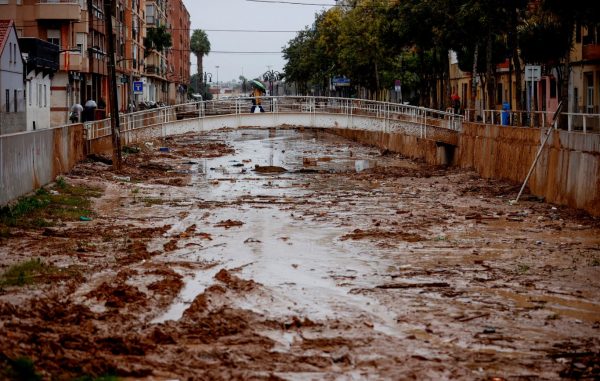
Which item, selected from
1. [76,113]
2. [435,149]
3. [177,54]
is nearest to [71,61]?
[76,113]

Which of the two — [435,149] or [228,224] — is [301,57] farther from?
[228,224]

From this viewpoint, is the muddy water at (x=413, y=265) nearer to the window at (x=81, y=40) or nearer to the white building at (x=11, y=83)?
the white building at (x=11, y=83)

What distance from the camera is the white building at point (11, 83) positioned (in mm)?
50750

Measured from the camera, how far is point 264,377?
449 inches

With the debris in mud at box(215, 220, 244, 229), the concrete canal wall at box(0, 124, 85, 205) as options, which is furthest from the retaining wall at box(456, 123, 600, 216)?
the concrete canal wall at box(0, 124, 85, 205)

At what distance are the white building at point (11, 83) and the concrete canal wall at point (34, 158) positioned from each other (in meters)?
12.0

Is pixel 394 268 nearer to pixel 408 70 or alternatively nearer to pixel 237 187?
pixel 237 187

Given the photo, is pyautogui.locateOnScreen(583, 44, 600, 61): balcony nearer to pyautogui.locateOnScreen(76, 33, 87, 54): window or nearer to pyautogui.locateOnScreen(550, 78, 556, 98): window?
pyautogui.locateOnScreen(550, 78, 556, 98): window

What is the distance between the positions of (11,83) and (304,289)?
3966cm

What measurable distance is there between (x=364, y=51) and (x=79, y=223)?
5125cm

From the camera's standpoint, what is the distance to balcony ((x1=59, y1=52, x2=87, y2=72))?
67.9m

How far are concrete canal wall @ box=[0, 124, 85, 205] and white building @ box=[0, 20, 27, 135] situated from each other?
474 inches

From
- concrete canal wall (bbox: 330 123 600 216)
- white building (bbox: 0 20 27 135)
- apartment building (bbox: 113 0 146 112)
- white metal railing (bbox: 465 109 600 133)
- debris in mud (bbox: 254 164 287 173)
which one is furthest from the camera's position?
apartment building (bbox: 113 0 146 112)

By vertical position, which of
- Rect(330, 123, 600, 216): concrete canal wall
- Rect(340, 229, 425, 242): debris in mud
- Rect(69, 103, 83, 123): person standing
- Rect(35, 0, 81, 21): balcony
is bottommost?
Rect(340, 229, 425, 242): debris in mud
